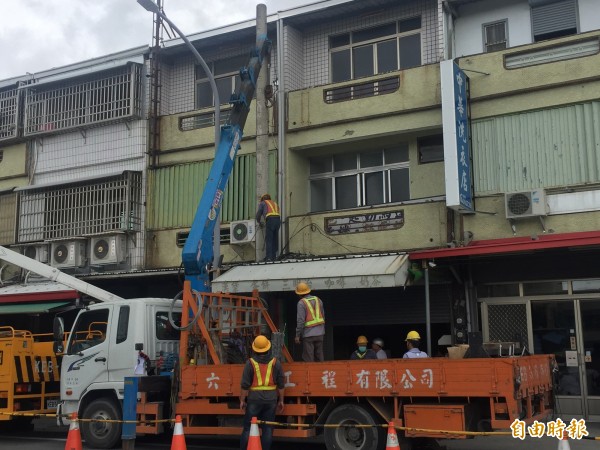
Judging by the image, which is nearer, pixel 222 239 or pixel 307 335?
pixel 307 335

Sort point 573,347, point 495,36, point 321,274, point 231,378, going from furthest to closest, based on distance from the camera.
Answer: point 495,36, point 573,347, point 321,274, point 231,378

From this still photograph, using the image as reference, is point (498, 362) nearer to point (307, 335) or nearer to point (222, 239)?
point (307, 335)

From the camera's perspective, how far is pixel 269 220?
15.8 meters

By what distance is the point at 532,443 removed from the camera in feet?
38.6

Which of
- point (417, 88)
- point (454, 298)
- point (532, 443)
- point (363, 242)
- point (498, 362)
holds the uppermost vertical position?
point (417, 88)

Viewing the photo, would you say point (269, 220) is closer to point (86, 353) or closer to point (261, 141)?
point (261, 141)

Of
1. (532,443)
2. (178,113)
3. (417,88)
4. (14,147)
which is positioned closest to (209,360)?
(532,443)

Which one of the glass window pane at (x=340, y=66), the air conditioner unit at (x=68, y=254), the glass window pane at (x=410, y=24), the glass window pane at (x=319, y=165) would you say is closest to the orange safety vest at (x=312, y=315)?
the glass window pane at (x=319, y=165)

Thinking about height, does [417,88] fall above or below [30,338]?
above

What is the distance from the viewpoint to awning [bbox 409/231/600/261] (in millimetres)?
12617

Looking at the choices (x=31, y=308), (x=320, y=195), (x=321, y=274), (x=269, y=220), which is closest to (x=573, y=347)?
(x=321, y=274)

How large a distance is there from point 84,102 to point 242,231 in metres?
6.53

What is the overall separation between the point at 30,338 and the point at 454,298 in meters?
8.45

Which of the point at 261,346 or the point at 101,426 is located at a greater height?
the point at 261,346
